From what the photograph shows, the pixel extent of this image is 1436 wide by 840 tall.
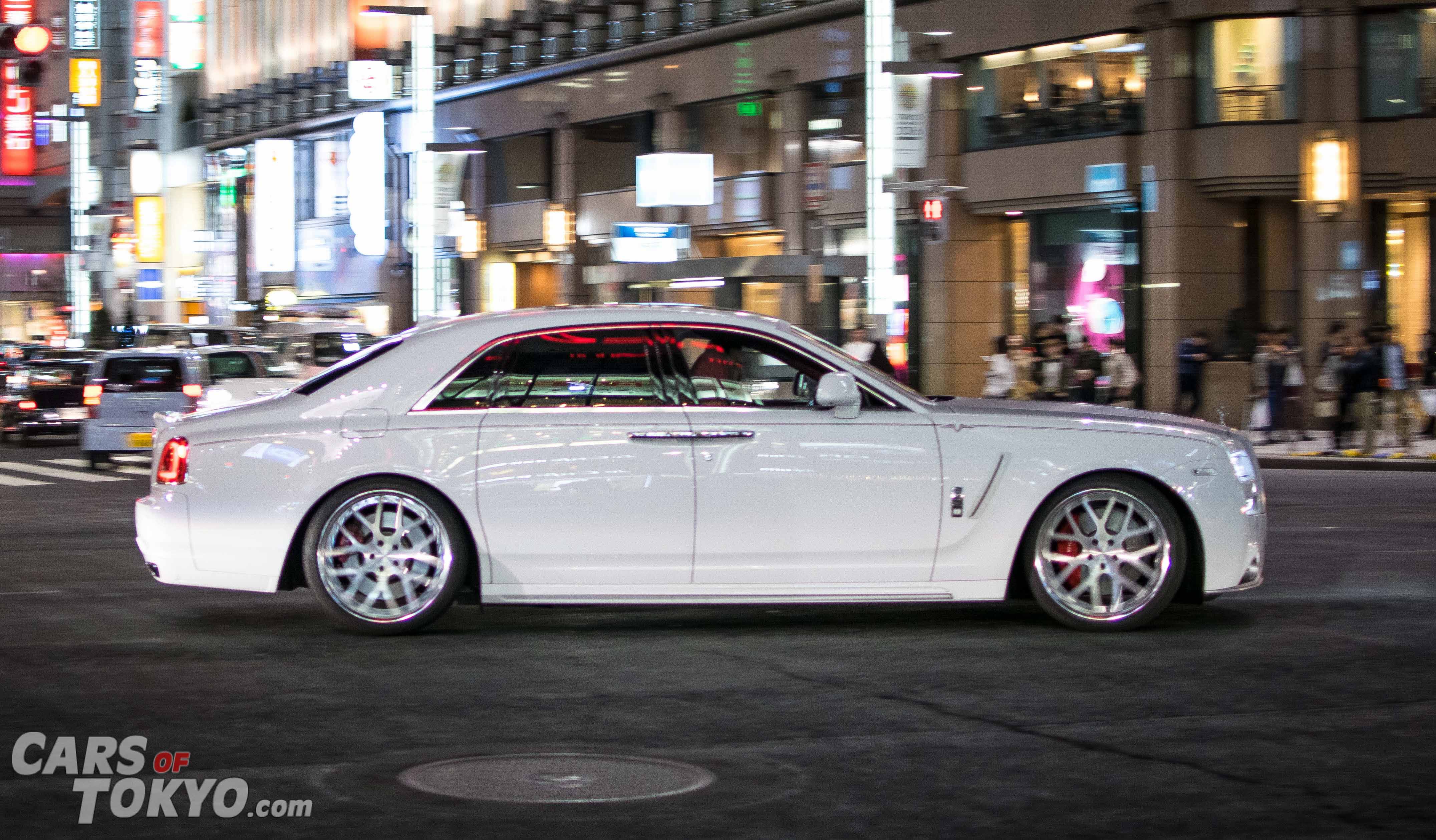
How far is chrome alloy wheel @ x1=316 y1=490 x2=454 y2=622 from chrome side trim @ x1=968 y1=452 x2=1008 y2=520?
241 centimetres

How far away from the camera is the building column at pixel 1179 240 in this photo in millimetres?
28250

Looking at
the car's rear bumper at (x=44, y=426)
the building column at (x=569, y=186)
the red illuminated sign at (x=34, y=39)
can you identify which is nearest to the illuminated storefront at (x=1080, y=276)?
the building column at (x=569, y=186)

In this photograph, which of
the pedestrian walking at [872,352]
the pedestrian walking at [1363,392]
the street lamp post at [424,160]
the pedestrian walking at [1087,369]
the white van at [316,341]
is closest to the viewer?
the pedestrian walking at [872,352]

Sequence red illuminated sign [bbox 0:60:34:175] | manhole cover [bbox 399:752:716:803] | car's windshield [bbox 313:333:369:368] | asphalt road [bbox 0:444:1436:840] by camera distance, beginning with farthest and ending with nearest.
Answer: red illuminated sign [bbox 0:60:34:175] → car's windshield [bbox 313:333:369:368] → manhole cover [bbox 399:752:716:803] → asphalt road [bbox 0:444:1436:840]

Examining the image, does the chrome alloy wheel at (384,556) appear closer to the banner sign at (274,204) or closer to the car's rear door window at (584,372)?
the car's rear door window at (584,372)

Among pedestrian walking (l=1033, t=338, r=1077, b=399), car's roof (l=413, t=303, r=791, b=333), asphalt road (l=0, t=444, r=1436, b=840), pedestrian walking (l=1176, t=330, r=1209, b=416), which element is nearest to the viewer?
asphalt road (l=0, t=444, r=1436, b=840)

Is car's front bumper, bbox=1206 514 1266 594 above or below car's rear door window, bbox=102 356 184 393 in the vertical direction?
below

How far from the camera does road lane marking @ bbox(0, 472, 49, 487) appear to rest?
1977 centimetres

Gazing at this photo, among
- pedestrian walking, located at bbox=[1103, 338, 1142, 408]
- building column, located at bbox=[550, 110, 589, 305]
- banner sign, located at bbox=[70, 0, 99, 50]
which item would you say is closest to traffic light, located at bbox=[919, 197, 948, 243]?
pedestrian walking, located at bbox=[1103, 338, 1142, 408]

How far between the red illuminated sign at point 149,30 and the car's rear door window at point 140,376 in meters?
52.3

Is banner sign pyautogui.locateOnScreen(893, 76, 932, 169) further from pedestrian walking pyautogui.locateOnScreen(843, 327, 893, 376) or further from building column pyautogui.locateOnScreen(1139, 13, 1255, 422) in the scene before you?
building column pyautogui.locateOnScreen(1139, 13, 1255, 422)

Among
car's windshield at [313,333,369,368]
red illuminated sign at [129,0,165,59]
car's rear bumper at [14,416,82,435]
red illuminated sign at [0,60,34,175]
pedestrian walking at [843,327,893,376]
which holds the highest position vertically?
red illuminated sign at [129,0,165,59]

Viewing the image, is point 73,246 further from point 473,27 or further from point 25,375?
point 25,375

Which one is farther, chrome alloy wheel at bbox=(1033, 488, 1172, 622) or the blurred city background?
the blurred city background
